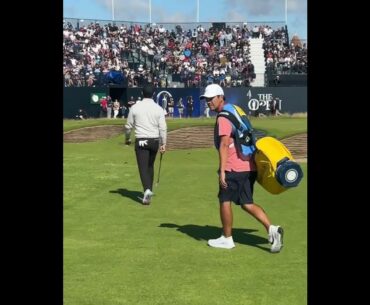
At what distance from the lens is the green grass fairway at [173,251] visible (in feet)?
18.7

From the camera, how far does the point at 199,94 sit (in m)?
37.2

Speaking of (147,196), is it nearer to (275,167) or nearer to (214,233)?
(214,233)

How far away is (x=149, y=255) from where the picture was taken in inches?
282

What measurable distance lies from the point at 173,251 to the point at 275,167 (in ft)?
5.17

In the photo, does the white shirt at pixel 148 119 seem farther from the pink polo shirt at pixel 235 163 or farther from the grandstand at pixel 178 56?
the grandstand at pixel 178 56

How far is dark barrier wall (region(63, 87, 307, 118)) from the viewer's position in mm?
35219

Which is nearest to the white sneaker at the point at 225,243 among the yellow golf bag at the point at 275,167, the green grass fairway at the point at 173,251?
the green grass fairway at the point at 173,251

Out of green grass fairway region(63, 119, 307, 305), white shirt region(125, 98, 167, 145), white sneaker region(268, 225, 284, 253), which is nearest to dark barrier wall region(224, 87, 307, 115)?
green grass fairway region(63, 119, 307, 305)

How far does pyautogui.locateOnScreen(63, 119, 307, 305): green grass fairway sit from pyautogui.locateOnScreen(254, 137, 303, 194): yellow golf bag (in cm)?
83

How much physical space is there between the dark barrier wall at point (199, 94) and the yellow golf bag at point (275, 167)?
28.5 meters

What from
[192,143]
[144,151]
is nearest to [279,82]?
[192,143]

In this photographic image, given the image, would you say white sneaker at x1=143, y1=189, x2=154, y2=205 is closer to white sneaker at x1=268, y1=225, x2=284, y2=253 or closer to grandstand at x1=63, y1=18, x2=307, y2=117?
white sneaker at x1=268, y1=225, x2=284, y2=253

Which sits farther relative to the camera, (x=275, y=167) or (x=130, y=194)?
(x=130, y=194)

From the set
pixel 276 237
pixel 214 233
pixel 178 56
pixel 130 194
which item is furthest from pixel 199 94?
pixel 276 237
